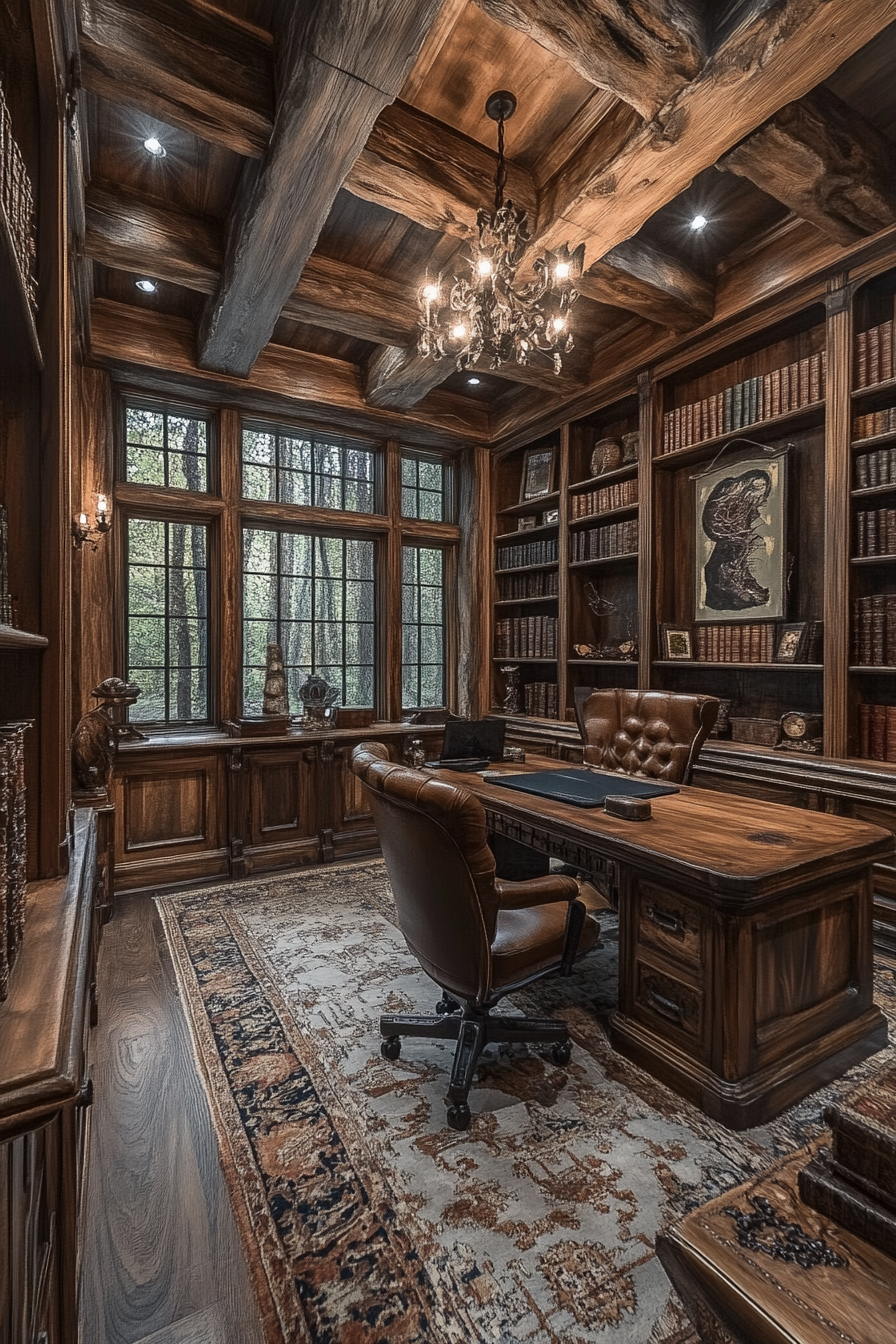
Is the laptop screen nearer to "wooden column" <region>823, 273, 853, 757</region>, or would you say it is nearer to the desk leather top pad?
the desk leather top pad

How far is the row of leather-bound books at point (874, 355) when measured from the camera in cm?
282

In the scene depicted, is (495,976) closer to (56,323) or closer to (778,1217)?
(778,1217)

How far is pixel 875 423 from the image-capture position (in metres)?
2.90

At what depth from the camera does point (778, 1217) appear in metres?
0.64

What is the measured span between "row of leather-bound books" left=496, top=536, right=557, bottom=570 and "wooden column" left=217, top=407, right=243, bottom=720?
2.14 metres

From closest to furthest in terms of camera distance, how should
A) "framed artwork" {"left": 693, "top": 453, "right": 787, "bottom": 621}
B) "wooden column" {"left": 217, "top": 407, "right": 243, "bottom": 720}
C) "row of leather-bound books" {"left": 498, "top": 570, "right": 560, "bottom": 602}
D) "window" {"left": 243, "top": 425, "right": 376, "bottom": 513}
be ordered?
"framed artwork" {"left": 693, "top": 453, "right": 787, "bottom": 621} < "wooden column" {"left": 217, "top": 407, "right": 243, "bottom": 720} < "window" {"left": 243, "top": 425, "right": 376, "bottom": 513} < "row of leather-bound books" {"left": 498, "top": 570, "right": 560, "bottom": 602}

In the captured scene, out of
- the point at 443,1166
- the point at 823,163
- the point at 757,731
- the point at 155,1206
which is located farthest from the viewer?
the point at 757,731

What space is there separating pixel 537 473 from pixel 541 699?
1.82 meters

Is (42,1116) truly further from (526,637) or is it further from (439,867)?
(526,637)

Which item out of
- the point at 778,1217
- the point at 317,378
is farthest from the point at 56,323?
the point at 317,378

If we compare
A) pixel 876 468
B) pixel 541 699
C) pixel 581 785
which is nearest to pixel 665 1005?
pixel 581 785

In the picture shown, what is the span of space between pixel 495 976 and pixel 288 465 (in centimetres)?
400

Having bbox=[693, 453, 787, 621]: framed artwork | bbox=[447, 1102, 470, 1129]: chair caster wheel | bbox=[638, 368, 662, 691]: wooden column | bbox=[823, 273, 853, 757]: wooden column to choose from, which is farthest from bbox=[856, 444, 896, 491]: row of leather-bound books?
bbox=[447, 1102, 470, 1129]: chair caster wheel

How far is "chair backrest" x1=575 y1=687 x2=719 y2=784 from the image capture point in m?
2.83
